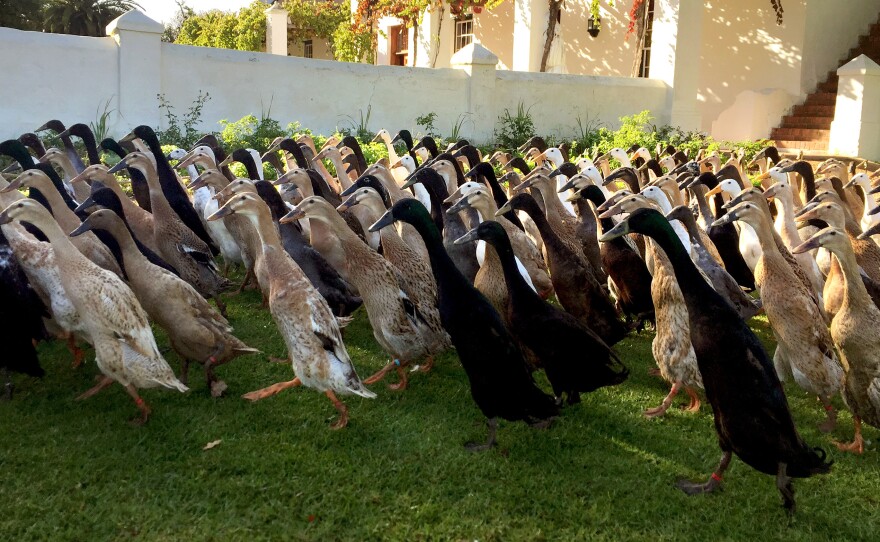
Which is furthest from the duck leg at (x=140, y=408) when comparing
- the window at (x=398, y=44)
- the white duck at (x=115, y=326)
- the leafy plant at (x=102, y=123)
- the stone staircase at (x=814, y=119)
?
the window at (x=398, y=44)

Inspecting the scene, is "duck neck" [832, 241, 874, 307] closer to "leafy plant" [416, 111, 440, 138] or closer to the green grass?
the green grass

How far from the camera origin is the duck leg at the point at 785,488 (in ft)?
12.7

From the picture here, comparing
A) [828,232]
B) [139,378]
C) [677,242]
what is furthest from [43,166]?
[828,232]

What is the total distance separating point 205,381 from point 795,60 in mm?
15587

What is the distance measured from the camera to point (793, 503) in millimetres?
3922

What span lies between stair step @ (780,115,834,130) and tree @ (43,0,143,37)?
28.4m

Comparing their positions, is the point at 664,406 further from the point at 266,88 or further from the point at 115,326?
the point at 266,88

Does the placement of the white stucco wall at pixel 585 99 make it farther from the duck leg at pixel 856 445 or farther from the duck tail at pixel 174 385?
the duck tail at pixel 174 385

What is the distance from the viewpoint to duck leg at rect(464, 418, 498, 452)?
14.8 ft

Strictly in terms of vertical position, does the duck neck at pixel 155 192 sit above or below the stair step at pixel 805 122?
below

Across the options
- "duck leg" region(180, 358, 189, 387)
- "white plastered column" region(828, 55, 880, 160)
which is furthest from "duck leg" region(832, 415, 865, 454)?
"white plastered column" region(828, 55, 880, 160)

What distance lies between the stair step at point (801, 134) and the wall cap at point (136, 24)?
12464mm

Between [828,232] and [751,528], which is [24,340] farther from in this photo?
[828,232]

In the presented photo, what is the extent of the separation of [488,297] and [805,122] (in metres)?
13.7
